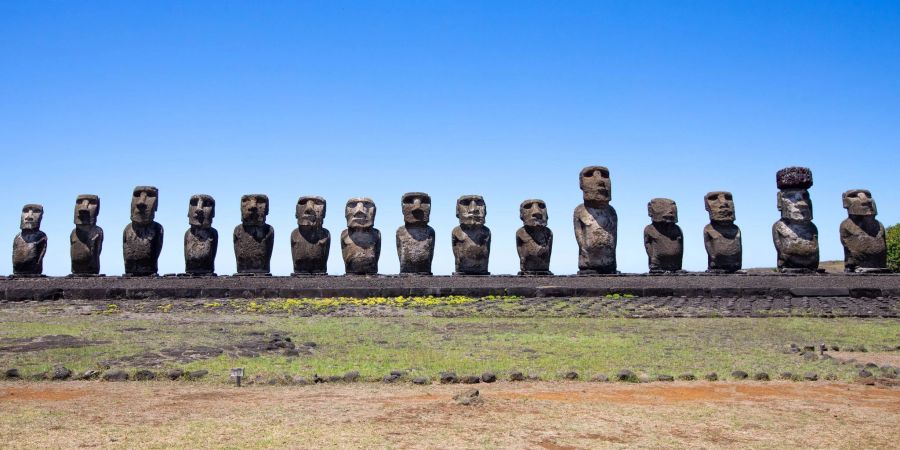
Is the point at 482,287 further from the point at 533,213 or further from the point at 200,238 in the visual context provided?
the point at 200,238

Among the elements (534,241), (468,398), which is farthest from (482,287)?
(468,398)

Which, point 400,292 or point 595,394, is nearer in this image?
point 595,394

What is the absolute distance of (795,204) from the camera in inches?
898

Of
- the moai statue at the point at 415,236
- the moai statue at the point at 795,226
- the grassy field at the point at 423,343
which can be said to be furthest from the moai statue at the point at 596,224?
the grassy field at the point at 423,343

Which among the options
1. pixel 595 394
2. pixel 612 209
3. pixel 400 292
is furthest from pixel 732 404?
pixel 612 209

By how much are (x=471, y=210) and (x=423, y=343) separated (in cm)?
1109

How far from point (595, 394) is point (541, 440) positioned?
196 centimetres

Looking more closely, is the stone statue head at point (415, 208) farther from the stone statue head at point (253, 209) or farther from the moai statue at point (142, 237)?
the moai statue at point (142, 237)

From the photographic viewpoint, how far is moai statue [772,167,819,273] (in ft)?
74.0

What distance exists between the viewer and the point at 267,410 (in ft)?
22.9

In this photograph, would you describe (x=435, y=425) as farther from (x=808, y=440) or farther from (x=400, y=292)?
(x=400, y=292)

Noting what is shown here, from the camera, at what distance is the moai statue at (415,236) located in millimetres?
22281

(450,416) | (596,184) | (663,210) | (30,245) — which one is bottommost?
(450,416)

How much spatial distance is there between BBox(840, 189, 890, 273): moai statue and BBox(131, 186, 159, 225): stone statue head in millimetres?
19268
